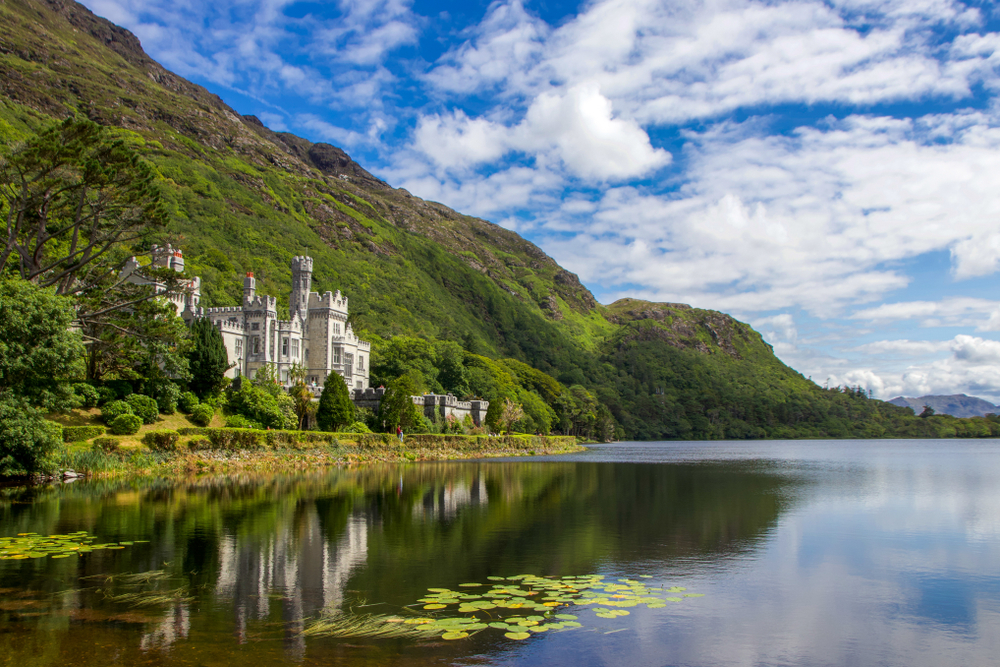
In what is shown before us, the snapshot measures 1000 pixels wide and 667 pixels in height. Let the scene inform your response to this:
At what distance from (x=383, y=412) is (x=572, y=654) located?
188 feet

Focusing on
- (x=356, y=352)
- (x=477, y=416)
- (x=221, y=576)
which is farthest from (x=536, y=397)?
(x=221, y=576)

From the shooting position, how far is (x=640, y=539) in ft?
69.4

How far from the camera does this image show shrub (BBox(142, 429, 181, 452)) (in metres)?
40.9

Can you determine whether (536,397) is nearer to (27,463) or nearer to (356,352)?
(356,352)

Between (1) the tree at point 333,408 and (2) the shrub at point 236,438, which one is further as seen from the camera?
(1) the tree at point 333,408

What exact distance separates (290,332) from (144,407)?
2673 cm

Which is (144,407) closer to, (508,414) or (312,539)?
(312,539)

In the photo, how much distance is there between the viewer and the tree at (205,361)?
5241 cm

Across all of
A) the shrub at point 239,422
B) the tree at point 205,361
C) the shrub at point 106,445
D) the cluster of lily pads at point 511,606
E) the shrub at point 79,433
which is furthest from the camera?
the tree at point 205,361

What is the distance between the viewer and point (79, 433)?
3806cm

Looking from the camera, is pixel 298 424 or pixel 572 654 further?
pixel 298 424

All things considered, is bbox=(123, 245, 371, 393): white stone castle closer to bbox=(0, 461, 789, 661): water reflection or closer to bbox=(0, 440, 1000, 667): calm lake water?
bbox=(0, 461, 789, 661): water reflection

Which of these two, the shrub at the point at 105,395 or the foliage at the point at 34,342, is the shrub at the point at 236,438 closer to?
the shrub at the point at 105,395

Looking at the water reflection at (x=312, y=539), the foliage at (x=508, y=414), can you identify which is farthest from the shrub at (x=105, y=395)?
the foliage at (x=508, y=414)
